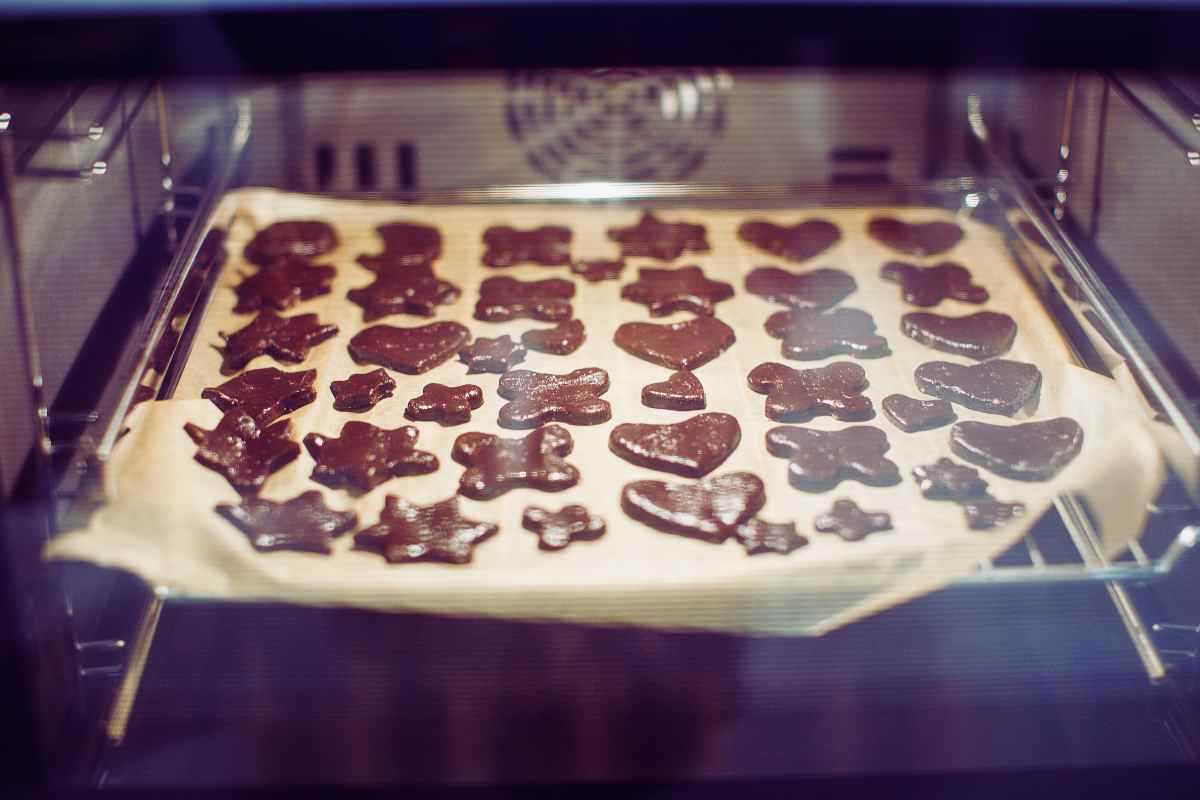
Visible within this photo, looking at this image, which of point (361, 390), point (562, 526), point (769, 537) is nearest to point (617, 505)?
point (562, 526)

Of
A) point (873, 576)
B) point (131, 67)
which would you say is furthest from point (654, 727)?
point (131, 67)

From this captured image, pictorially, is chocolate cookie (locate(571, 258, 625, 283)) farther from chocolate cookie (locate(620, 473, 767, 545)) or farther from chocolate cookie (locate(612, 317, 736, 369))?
chocolate cookie (locate(620, 473, 767, 545))

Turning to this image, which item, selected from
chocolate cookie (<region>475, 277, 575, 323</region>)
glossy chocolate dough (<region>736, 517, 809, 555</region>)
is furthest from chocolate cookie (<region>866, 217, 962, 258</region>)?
glossy chocolate dough (<region>736, 517, 809, 555</region>)

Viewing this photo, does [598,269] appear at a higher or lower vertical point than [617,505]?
higher

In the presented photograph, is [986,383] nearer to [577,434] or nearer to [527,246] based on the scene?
[577,434]

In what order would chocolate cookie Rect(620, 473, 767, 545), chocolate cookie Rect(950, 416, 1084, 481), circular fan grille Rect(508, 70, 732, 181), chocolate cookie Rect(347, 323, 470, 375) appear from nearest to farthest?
chocolate cookie Rect(620, 473, 767, 545), chocolate cookie Rect(950, 416, 1084, 481), chocolate cookie Rect(347, 323, 470, 375), circular fan grille Rect(508, 70, 732, 181)
